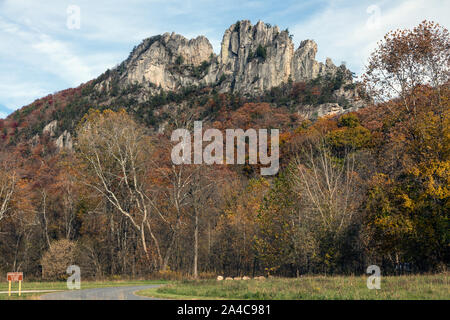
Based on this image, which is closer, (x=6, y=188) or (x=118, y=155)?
(x=118, y=155)

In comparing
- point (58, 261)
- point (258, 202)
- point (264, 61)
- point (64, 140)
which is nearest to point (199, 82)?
point (264, 61)

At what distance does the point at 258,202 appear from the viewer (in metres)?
43.4

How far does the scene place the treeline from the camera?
25359 millimetres

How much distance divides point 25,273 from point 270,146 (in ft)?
129

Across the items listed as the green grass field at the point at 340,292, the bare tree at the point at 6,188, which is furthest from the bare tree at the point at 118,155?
the green grass field at the point at 340,292

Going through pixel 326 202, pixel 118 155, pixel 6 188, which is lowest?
pixel 326 202

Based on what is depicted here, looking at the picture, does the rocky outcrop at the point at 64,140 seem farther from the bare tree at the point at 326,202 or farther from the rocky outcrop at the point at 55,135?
the bare tree at the point at 326,202

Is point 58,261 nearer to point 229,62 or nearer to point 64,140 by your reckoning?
point 64,140

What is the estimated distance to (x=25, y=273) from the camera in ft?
155

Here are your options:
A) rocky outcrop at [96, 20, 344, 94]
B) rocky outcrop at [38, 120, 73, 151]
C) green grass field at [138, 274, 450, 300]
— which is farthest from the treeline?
rocky outcrop at [96, 20, 344, 94]

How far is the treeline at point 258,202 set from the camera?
83.2ft

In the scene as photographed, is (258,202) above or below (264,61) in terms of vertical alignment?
below

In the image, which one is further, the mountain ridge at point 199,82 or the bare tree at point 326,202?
the mountain ridge at point 199,82

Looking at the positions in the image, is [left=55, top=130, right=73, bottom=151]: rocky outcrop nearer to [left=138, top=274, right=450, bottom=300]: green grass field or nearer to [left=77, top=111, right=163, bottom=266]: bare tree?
[left=77, top=111, right=163, bottom=266]: bare tree
